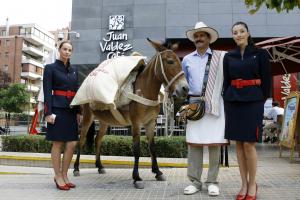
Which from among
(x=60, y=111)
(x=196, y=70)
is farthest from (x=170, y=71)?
(x=60, y=111)

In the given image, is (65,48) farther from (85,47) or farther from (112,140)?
(85,47)

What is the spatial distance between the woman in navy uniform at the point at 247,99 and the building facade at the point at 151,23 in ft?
63.4

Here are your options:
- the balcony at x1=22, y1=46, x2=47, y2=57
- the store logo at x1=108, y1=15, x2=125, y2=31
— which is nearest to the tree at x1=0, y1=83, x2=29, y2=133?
the balcony at x1=22, y1=46, x2=47, y2=57

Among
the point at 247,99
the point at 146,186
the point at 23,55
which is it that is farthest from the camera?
the point at 23,55

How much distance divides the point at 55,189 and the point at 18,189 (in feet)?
1.74

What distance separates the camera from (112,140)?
36.4ft

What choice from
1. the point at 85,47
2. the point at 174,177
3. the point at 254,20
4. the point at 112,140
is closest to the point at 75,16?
the point at 85,47

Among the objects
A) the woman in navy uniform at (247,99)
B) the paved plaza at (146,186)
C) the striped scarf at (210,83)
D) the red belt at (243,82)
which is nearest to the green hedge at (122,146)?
the paved plaza at (146,186)

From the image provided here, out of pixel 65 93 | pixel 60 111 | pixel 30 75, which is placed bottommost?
pixel 60 111

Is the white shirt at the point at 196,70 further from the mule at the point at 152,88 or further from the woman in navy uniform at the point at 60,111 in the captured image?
the woman in navy uniform at the point at 60,111

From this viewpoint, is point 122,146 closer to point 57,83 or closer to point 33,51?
point 57,83

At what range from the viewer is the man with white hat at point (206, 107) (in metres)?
5.08

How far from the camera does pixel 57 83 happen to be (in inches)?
224

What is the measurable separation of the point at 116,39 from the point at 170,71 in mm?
20112
